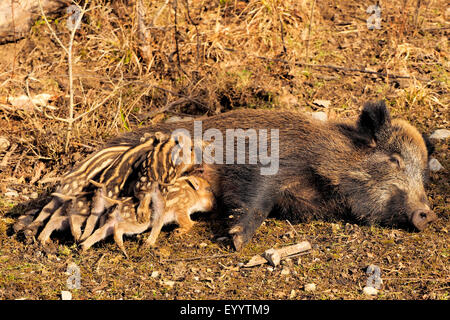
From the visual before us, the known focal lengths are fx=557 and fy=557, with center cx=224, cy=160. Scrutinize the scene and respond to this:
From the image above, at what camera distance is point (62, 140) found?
561 cm

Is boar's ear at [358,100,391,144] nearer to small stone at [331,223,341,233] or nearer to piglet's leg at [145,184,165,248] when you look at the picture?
small stone at [331,223,341,233]

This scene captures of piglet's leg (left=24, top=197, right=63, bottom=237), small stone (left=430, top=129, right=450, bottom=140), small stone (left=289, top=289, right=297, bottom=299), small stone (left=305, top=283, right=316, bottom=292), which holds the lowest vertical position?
small stone (left=289, top=289, right=297, bottom=299)

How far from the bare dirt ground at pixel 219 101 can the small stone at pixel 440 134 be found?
137 millimetres

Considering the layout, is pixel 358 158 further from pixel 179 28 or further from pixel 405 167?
pixel 179 28

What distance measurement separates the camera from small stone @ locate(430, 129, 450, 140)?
19.5 ft

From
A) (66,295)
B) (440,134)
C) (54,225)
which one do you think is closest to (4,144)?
(54,225)

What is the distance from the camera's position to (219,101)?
6461mm

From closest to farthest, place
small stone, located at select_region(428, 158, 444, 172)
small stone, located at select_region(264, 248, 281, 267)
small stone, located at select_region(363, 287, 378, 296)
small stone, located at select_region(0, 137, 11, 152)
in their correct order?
small stone, located at select_region(363, 287, 378, 296)
small stone, located at select_region(264, 248, 281, 267)
small stone, located at select_region(428, 158, 444, 172)
small stone, located at select_region(0, 137, 11, 152)

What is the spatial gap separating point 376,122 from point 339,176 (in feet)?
1.89

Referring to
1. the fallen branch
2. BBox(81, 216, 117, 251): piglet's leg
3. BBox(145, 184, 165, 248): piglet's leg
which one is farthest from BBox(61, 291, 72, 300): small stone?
the fallen branch

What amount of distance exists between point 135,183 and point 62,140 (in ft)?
5.02

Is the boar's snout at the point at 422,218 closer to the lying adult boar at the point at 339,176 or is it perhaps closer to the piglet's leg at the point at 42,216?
the lying adult boar at the point at 339,176

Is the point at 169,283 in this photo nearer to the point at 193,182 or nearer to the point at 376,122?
the point at 193,182
